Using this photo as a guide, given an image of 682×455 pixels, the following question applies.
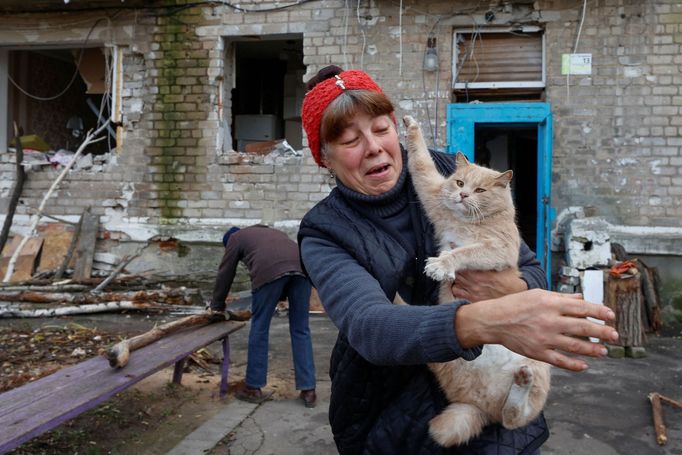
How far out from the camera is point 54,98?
992 centimetres

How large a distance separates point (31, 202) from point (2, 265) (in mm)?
1057

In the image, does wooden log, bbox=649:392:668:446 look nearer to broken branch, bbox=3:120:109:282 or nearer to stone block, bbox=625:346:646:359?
stone block, bbox=625:346:646:359

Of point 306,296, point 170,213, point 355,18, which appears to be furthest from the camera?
point 170,213

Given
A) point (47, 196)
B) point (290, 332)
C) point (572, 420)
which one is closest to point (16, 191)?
point (47, 196)

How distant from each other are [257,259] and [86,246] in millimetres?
5125

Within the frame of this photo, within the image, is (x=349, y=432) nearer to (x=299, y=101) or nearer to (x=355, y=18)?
(x=355, y=18)

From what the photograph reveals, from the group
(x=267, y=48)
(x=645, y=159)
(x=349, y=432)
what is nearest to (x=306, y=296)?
(x=349, y=432)

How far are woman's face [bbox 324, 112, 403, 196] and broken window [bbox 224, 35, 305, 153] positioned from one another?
22.7ft

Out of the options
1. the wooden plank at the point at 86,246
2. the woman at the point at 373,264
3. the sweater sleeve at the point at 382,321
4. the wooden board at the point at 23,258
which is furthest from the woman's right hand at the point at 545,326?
the wooden board at the point at 23,258

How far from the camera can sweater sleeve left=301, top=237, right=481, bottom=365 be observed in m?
1.06

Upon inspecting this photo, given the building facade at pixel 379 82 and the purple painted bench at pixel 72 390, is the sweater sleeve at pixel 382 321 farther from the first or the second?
the building facade at pixel 379 82

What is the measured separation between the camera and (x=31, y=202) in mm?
8828

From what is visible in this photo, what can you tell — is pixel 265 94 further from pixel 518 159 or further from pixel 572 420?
pixel 572 420

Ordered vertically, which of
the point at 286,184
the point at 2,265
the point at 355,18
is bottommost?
the point at 2,265
